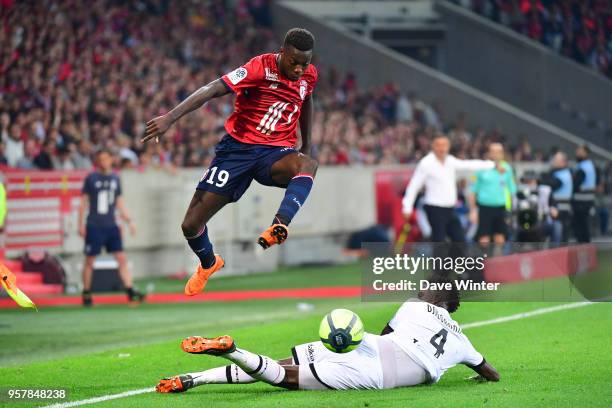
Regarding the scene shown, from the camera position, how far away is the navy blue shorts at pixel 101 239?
19.4m

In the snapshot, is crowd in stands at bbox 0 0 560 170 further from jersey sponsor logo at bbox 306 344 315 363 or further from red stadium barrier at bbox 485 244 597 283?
jersey sponsor logo at bbox 306 344 315 363

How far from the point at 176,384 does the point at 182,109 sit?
2.22 meters

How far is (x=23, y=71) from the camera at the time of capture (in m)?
24.4

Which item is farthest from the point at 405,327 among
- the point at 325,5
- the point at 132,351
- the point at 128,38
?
the point at 325,5

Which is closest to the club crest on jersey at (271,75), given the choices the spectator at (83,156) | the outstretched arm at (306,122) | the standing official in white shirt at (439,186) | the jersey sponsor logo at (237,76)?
the jersey sponsor logo at (237,76)

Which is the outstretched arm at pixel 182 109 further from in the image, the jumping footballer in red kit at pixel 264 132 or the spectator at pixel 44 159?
the spectator at pixel 44 159

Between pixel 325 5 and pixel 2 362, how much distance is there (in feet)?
89.6

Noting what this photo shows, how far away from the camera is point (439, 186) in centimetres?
1884

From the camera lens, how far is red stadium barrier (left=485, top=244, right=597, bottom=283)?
15828 millimetres

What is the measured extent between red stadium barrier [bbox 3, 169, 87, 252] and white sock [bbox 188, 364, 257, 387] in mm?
11882

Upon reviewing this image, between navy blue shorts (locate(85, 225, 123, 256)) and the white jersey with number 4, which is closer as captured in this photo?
the white jersey with number 4

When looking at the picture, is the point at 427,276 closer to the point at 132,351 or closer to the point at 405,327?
the point at 405,327

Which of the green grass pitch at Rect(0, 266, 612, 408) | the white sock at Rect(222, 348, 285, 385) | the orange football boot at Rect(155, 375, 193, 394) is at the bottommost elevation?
the green grass pitch at Rect(0, 266, 612, 408)

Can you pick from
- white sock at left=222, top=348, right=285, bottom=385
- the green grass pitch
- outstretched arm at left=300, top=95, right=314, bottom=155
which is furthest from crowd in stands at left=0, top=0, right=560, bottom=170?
white sock at left=222, top=348, right=285, bottom=385
